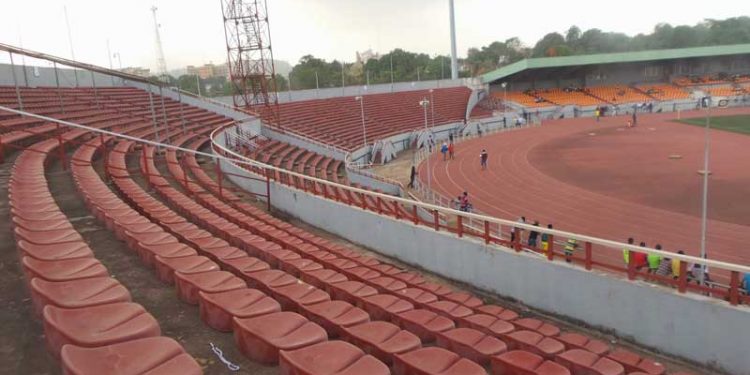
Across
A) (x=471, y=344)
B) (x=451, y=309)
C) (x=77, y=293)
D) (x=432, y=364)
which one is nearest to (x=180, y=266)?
(x=77, y=293)

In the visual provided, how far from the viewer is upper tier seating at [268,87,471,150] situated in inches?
1416

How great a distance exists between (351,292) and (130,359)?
136 inches

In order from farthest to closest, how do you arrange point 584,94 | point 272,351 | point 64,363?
point 584,94 < point 272,351 < point 64,363

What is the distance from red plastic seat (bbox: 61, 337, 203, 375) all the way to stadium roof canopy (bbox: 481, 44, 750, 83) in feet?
188

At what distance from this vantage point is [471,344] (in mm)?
5105

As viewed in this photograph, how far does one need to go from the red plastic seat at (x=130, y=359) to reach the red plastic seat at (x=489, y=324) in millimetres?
3885

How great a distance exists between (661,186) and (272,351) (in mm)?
22863

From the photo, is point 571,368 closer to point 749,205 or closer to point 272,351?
point 272,351

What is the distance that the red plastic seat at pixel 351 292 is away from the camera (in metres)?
6.13

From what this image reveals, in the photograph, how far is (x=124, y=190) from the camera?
9.86 metres

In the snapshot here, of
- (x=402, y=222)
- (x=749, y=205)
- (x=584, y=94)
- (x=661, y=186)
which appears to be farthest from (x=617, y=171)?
(x=584, y=94)

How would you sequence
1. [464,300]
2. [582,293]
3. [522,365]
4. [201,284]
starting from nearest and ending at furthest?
[522,365]
[201,284]
[464,300]
[582,293]

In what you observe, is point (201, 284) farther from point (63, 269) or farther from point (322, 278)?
point (322, 278)

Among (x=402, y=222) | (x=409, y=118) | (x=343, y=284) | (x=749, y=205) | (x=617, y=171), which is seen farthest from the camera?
(x=409, y=118)
